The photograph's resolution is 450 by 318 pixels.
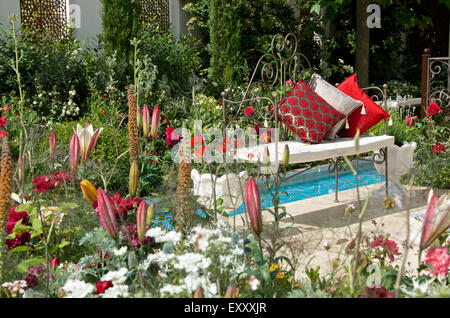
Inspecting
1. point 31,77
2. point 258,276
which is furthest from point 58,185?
point 31,77

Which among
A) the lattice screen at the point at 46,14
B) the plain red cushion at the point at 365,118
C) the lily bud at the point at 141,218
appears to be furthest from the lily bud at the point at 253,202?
the lattice screen at the point at 46,14

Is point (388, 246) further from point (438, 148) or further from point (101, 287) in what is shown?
point (438, 148)

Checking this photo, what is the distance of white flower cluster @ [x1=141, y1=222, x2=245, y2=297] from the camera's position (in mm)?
1517

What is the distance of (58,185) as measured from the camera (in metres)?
2.65

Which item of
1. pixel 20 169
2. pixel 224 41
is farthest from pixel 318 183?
pixel 20 169

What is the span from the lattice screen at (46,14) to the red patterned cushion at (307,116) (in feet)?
14.4

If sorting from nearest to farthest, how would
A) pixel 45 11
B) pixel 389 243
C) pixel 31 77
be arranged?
pixel 389 243 → pixel 31 77 → pixel 45 11

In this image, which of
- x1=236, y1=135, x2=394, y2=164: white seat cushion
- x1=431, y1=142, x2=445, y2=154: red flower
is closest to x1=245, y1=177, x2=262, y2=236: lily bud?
x1=236, y1=135, x2=394, y2=164: white seat cushion

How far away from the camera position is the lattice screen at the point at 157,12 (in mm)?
9422

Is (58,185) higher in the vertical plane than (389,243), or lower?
higher

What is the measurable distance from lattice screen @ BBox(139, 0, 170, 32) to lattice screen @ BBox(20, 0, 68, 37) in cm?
143
